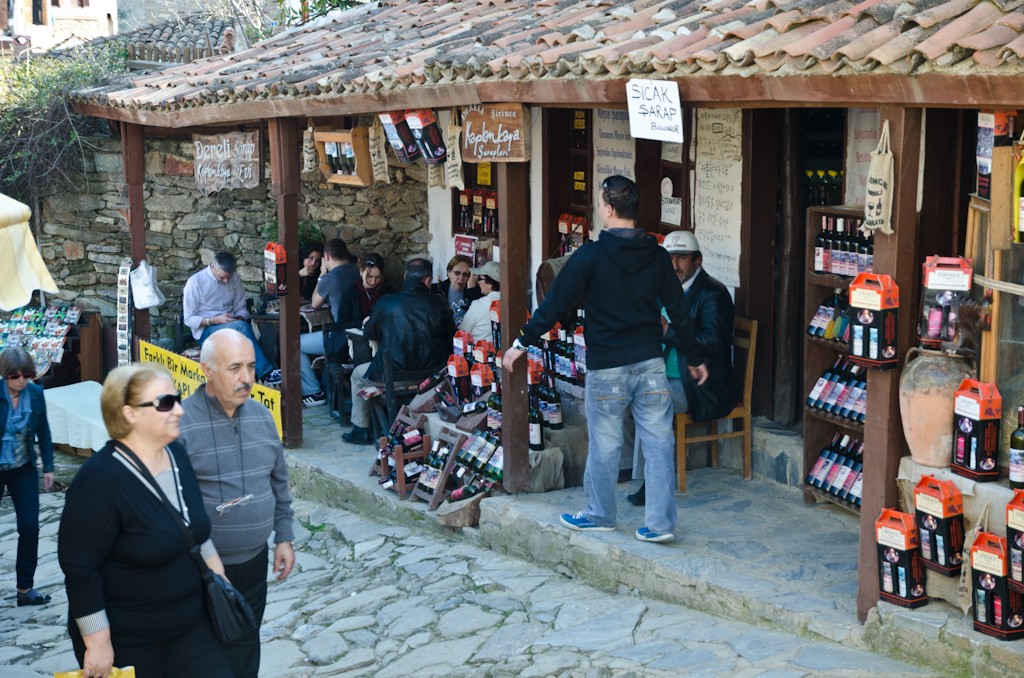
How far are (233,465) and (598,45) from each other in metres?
2.72

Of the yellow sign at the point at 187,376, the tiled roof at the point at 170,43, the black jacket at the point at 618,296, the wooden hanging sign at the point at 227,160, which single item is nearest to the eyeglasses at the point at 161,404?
the black jacket at the point at 618,296

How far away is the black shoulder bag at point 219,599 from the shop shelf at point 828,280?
330 centimetres

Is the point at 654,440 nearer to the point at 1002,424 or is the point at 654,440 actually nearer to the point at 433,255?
the point at 1002,424

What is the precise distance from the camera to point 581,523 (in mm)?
5305

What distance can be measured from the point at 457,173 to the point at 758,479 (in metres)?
2.49

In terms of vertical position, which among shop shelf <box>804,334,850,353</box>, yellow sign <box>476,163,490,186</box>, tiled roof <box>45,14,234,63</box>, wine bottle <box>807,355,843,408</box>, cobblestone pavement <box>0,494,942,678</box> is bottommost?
cobblestone pavement <box>0,494,942,678</box>

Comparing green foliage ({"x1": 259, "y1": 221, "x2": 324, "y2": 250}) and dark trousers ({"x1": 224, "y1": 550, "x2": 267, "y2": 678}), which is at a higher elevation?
green foliage ({"x1": 259, "y1": 221, "x2": 324, "y2": 250})

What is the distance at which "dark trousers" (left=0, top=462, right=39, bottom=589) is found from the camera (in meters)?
6.04

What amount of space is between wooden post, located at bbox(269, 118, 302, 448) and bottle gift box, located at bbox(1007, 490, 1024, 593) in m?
5.16

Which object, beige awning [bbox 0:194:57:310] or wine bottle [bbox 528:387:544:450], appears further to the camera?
wine bottle [bbox 528:387:544:450]

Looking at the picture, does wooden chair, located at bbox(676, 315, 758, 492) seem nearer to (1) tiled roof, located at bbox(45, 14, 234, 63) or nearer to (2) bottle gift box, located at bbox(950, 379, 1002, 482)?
(2) bottle gift box, located at bbox(950, 379, 1002, 482)

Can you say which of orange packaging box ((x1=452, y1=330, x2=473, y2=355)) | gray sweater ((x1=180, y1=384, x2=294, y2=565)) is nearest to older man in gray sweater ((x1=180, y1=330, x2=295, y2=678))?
gray sweater ((x1=180, y1=384, x2=294, y2=565))

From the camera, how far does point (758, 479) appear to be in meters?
6.07

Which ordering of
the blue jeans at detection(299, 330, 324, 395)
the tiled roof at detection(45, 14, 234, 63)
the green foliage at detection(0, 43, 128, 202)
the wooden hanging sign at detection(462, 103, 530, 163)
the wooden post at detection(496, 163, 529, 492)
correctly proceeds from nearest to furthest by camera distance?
the wooden hanging sign at detection(462, 103, 530, 163), the wooden post at detection(496, 163, 529, 492), the blue jeans at detection(299, 330, 324, 395), the green foliage at detection(0, 43, 128, 202), the tiled roof at detection(45, 14, 234, 63)
